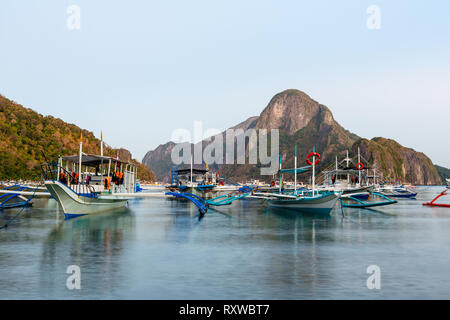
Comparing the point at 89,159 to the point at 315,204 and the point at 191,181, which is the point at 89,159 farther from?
the point at 191,181

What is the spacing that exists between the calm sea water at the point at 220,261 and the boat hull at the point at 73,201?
8.19ft

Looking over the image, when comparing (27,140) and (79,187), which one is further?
(27,140)

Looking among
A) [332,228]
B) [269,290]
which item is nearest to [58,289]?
[269,290]

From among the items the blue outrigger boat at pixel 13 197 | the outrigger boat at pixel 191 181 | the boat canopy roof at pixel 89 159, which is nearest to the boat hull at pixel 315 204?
the boat canopy roof at pixel 89 159

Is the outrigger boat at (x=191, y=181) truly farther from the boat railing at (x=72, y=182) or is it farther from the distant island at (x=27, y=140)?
the distant island at (x=27, y=140)

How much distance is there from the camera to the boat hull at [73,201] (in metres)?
34.3

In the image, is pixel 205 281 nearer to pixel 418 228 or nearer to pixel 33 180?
pixel 418 228

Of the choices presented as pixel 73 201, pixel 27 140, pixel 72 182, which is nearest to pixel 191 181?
pixel 73 201

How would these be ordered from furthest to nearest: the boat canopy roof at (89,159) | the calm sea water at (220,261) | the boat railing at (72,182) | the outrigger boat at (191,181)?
the outrigger boat at (191,181) → the boat canopy roof at (89,159) → the boat railing at (72,182) → the calm sea water at (220,261)

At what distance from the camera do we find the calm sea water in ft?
48.1

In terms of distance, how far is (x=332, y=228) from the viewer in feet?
117

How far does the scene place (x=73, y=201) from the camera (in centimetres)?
3719

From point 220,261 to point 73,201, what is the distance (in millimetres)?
21272

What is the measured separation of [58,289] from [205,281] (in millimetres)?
5384
